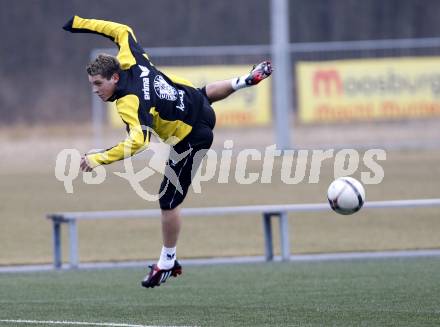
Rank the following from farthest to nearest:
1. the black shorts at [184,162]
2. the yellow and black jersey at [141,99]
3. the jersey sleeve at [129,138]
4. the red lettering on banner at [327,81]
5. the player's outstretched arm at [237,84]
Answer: the red lettering on banner at [327,81] < the player's outstretched arm at [237,84] < the black shorts at [184,162] < the yellow and black jersey at [141,99] < the jersey sleeve at [129,138]

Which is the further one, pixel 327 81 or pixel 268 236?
pixel 327 81

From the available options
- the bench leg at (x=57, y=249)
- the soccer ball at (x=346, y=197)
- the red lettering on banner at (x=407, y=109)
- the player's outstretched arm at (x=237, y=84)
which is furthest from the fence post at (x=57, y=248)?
the red lettering on banner at (x=407, y=109)

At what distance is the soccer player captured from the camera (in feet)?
27.0

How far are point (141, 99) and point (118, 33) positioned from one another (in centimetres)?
106

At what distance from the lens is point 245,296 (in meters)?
9.07

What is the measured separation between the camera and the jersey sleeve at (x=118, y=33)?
29.1 ft

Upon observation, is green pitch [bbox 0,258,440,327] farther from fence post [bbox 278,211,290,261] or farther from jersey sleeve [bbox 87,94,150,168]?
jersey sleeve [bbox 87,94,150,168]

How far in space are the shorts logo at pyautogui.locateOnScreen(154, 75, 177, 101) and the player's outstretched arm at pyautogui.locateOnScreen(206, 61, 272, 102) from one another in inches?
24.2

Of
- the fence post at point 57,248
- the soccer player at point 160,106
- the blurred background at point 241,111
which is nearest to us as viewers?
the soccer player at point 160,106

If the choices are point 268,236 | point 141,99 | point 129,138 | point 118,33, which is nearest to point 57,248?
point 268,236

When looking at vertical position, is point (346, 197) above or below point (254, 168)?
above

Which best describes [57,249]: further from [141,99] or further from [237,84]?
[141,99]

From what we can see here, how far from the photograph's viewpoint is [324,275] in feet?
34.7

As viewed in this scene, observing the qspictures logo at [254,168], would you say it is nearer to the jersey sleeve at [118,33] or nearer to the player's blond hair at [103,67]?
the jersey sleeve at [118,33]
